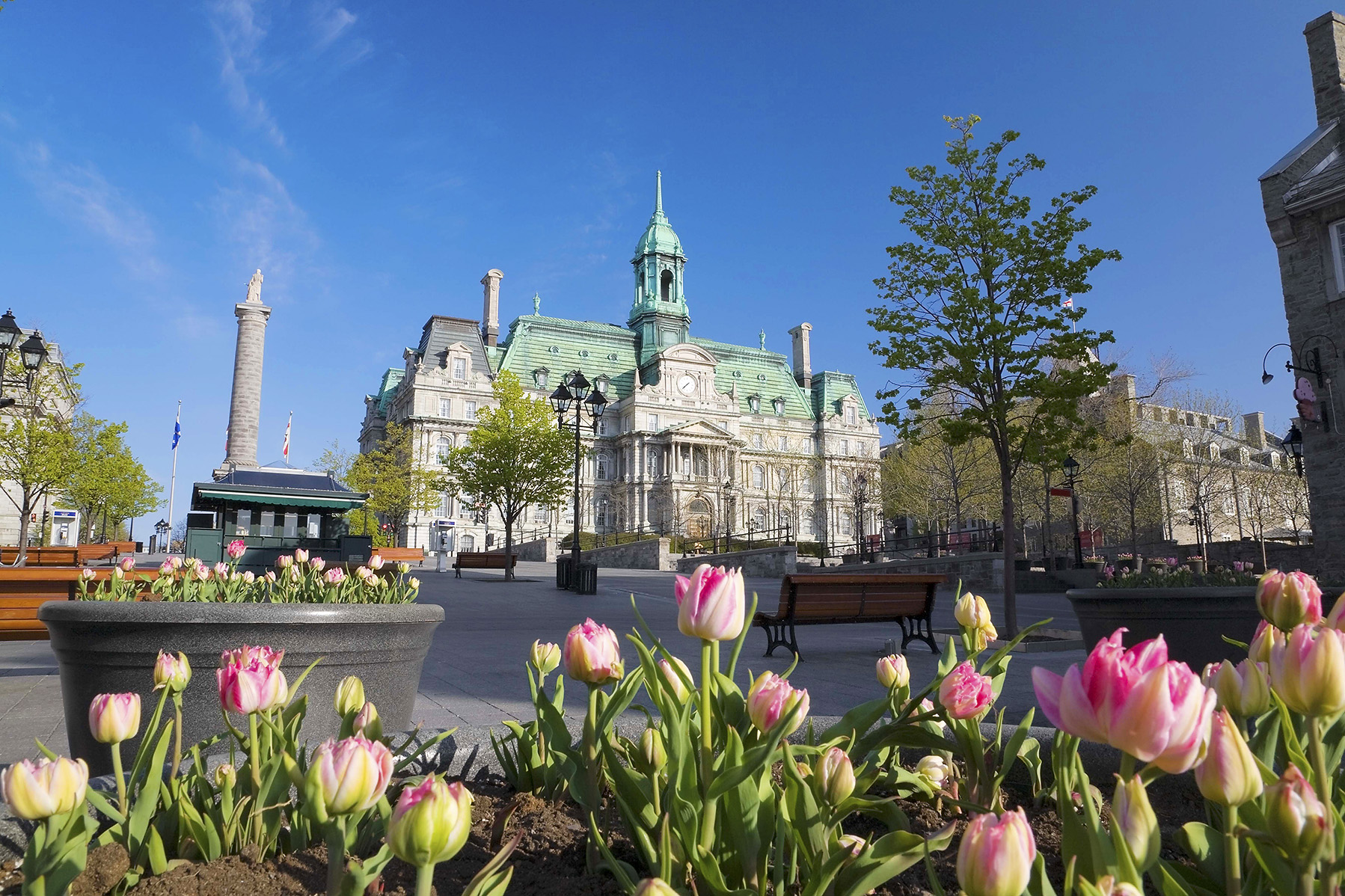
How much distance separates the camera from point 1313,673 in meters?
1.20

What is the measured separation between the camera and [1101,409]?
118 ft

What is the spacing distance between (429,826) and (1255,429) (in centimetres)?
9079

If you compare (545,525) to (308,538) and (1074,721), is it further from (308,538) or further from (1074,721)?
(1074,721)

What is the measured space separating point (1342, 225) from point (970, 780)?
21.7 m

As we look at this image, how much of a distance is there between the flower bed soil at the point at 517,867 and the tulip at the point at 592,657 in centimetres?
36

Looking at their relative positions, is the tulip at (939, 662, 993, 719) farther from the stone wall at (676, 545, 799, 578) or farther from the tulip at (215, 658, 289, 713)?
the stone wall at (676, 545, 799, 578)

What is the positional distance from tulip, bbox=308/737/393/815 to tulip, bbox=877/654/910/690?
1.32 metres

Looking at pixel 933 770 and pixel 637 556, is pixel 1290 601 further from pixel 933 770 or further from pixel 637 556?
pixel 637 556

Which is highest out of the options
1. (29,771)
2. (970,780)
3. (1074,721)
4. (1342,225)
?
(1342,225)

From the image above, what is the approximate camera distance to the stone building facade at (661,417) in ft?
224

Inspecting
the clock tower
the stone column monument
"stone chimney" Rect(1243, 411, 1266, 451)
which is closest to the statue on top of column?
the stone column monument

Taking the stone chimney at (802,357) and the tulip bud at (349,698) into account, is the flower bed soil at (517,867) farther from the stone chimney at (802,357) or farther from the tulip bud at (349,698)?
the stone chimney at (802,357)

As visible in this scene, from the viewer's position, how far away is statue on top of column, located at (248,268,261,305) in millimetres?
42375

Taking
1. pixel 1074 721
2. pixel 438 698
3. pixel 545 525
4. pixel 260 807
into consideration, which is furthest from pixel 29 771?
pixel 545 525
